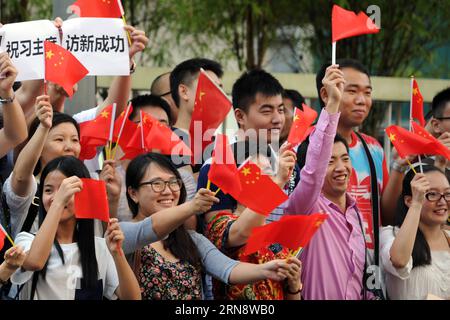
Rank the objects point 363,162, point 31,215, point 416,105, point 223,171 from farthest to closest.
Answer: point 416,105, point 363,162, point 31,215, point 223,171

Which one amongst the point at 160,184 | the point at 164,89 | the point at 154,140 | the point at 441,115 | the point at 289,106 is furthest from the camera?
the point at 164,89

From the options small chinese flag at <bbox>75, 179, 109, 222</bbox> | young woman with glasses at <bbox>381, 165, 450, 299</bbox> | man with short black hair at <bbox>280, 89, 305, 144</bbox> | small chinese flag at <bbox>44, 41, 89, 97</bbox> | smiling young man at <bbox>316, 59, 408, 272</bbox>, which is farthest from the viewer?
man with short black hair at <bbox>280, 89, 305, 144</bbox>

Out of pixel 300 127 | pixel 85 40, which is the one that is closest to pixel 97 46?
pixel 85 40

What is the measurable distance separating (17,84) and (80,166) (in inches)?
41.5

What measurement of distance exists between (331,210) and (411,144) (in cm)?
51

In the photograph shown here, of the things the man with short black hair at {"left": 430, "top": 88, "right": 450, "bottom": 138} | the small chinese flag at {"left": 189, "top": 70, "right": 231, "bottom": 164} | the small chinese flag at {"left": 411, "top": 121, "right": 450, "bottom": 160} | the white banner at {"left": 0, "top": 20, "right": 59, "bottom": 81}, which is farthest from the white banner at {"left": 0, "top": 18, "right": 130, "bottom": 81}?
the man with short black hair at {"left": 430, "top": 88, "right": 450, "bottom": 138}

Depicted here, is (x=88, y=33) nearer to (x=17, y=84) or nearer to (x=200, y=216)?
(x=17, y=84)

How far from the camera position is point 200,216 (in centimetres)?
489

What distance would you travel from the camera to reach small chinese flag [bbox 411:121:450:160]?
5.15 metres

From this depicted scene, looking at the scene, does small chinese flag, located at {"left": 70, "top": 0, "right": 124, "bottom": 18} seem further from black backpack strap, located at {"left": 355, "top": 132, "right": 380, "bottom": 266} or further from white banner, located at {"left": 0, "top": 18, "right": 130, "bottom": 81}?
black backpack strap, located at {"left": 355, "top": 132, "right": 380, "bottom": 266}

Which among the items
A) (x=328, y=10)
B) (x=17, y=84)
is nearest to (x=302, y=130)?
(x=17, y=84)

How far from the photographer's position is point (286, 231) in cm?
447

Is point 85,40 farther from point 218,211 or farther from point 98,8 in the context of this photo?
point 218,211

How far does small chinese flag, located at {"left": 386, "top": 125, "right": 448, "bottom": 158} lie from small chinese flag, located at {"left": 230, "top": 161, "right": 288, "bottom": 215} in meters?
0.96
